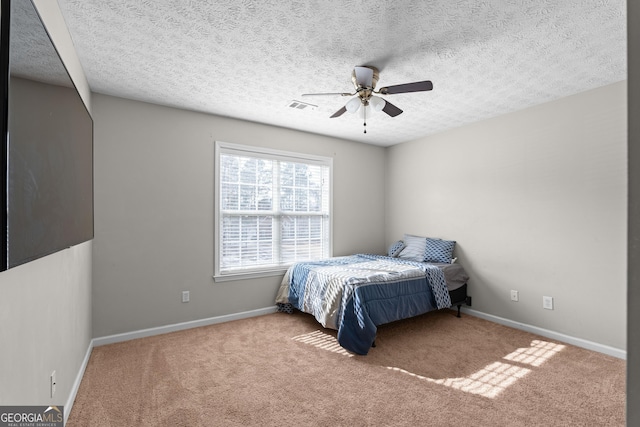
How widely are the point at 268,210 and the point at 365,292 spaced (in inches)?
72.0

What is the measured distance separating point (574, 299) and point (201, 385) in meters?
3.61

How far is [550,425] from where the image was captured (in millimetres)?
1927

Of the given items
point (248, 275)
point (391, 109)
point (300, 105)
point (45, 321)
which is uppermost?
point (300, 105)

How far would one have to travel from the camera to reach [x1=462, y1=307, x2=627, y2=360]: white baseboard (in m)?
2.92

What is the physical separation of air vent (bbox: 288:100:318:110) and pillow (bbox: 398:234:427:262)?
96.0 inches

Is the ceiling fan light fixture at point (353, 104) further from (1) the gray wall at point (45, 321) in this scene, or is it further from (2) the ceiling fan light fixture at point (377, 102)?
(1) the gray wall at point (45, 321)

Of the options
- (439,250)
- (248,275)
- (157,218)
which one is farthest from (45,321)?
(439,250)

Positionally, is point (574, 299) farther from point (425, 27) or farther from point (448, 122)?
point (425, 27)

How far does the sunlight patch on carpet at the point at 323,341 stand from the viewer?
3.01 metres

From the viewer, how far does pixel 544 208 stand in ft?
11.3

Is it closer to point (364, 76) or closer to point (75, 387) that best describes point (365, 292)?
point (364, 76)

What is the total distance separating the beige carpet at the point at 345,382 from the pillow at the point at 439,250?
1.05 m

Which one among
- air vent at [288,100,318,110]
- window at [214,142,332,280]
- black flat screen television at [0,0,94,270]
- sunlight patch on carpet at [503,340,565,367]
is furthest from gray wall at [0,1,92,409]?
sunlight patch on carpet at [503,340,565,367]

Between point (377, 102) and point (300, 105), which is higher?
point (300, 105)
